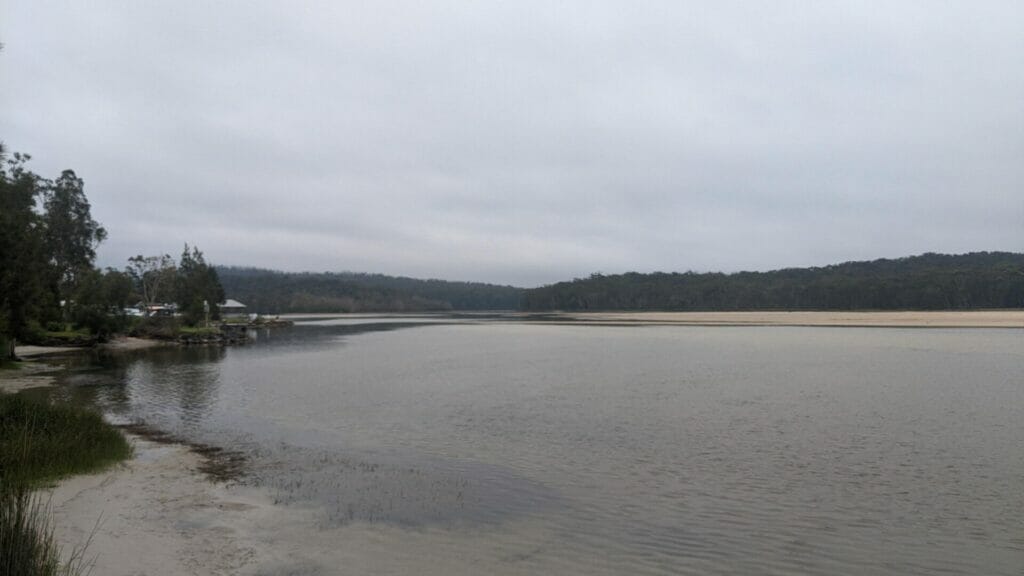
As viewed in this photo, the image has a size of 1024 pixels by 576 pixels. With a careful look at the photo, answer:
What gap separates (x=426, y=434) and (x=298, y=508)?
692cm

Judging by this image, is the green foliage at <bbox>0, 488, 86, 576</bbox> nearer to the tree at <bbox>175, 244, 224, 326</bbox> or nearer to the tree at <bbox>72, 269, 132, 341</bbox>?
the tree at <bbox>72, 269, 132, 341</bbox>

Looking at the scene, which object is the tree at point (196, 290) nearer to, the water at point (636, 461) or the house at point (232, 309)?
the house at point (232, 309)

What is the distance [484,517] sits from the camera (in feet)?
34.1

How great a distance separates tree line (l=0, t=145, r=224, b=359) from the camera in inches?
1146

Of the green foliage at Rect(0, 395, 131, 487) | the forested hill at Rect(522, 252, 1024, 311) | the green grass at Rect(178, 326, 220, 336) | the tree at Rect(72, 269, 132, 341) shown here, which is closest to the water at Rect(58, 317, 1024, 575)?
the green foliage at Rect(0, 395, 131, 487)

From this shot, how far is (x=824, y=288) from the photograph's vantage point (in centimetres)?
11625

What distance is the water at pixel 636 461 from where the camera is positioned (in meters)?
8.85

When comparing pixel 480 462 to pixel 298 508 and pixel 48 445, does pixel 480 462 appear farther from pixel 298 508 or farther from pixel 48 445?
pixel 48 445

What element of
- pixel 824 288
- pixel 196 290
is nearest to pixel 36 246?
pixel 196 290

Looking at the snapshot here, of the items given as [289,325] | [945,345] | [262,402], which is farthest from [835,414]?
[289,325]

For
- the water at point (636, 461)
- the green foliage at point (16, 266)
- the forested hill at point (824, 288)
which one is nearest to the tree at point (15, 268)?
the green foliage at point (16, 266)

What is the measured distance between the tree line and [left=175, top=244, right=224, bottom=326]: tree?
11cm

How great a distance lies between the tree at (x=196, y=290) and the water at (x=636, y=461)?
41440 mm

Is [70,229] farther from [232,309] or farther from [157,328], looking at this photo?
[232,309]
